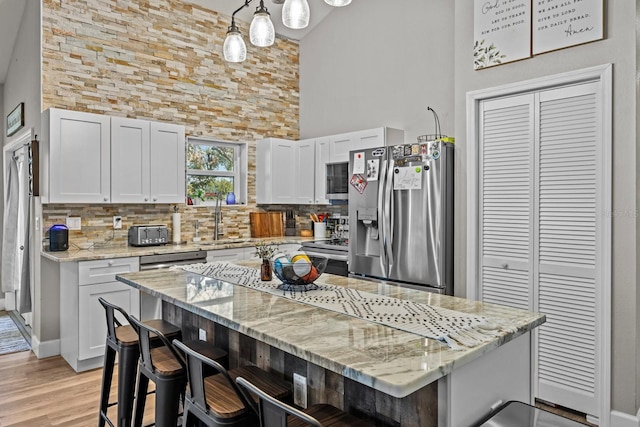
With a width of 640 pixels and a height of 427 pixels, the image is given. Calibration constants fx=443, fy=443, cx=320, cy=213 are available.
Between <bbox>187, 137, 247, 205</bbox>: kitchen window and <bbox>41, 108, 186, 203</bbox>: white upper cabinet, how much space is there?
605 millimetres

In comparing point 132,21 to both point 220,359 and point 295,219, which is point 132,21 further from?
point 220,359

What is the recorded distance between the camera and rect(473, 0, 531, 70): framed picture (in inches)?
121

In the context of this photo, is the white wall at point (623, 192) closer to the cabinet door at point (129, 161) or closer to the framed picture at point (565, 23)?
the framed picture at point (565, 23)

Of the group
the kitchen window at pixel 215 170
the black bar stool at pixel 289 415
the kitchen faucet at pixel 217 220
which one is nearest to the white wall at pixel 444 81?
the kitchen window at pixel 215 170

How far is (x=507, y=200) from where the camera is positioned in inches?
129

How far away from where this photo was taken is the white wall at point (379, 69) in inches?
176

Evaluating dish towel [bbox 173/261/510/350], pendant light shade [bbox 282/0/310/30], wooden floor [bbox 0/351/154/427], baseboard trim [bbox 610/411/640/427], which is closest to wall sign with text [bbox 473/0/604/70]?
pendant light shade [bbox 282/0/310/30]

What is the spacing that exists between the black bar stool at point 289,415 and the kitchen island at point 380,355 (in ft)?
0.44

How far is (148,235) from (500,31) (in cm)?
359

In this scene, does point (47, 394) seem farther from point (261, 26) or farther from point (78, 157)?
point (261, 26)

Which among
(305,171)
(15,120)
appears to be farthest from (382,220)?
(15,120)

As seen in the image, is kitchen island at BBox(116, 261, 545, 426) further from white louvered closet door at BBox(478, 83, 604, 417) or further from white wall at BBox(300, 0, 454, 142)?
white wall at BBox(300, 0, 454, 142)

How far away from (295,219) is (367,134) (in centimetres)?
173

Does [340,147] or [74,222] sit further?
[340,147]
